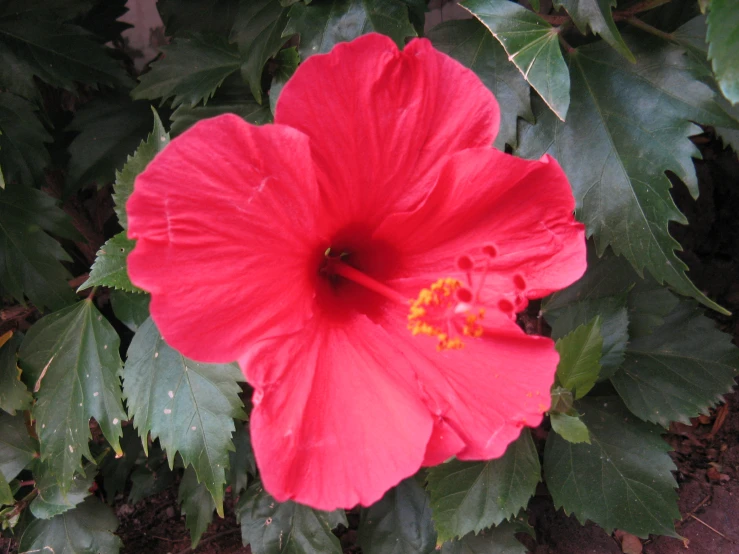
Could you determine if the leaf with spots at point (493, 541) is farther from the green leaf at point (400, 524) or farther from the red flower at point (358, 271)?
the red flower at point (358, 271)

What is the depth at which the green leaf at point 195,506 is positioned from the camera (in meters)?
1.39

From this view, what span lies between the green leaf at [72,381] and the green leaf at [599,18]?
1.03 metres

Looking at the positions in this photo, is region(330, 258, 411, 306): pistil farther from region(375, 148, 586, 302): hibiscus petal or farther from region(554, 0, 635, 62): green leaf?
region(554, 0, 635, 62): green leaf

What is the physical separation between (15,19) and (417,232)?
3.30ft

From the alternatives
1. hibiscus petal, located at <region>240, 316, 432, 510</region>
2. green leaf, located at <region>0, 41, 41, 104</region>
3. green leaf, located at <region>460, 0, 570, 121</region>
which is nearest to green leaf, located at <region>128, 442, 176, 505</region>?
green leaf, located at <region>0, 41, 41, 104</region>

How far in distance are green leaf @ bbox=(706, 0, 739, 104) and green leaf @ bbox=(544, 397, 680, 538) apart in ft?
2.51

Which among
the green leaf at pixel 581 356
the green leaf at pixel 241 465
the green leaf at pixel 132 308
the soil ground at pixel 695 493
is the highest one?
the green leaf at pixel 132 308

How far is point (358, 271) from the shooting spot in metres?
0.84

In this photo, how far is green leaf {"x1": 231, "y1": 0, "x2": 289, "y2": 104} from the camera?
1.09 metres

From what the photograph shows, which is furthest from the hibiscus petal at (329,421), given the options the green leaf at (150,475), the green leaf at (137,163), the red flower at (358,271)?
the green leaf at (150,475)

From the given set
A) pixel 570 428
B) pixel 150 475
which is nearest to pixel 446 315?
pixel 570 428

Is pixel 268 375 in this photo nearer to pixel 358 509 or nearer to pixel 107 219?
pixel 358 509

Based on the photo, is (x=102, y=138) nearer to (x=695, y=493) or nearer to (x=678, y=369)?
(x=678, y=369)

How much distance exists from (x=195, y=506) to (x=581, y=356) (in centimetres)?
97
